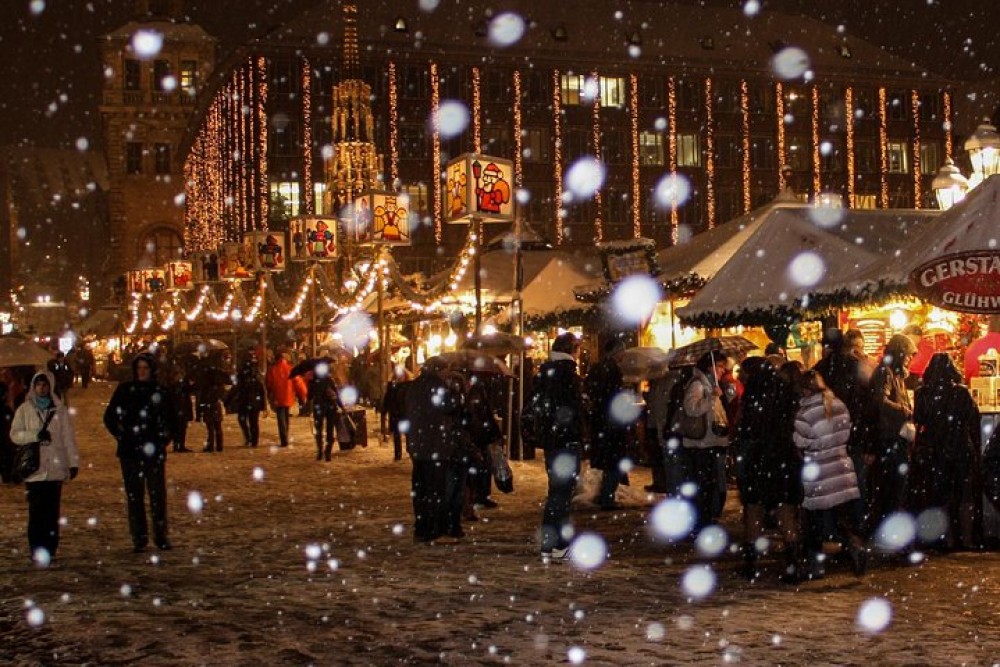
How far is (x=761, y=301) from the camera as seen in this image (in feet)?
45.6

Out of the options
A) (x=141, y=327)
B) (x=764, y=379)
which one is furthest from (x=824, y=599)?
(x=141, y=327)

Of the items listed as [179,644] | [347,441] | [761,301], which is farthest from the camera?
[347,441]

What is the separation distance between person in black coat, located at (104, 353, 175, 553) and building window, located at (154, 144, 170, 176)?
78.9 m

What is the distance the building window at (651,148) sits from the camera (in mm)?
66375

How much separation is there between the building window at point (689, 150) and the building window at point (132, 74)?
1577 inches

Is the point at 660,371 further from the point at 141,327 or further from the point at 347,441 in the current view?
the point at 141,327

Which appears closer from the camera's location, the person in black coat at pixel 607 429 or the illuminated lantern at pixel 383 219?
the person in black coat at pixel 607 429

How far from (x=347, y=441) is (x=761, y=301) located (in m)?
9.14

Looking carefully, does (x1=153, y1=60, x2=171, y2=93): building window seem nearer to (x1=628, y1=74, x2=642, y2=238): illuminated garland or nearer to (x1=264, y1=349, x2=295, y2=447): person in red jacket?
(x1=628, y1=74, x2=642, y2=238): illuminated garland

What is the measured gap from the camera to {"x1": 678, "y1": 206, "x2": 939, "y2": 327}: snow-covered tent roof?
13.6m

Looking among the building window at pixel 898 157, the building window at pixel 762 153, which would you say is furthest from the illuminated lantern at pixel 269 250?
the building window at pixel 898 157

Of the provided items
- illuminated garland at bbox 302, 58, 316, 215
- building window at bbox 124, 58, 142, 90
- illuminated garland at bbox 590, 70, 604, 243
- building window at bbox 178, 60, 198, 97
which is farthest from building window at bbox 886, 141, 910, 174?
building window at bbox 124, 58, 142, 90

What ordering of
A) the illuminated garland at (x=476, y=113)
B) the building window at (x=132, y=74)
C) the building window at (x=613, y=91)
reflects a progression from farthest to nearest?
1. the building window at (x=132, y=74)
2. the building window at (x=613, y=91)
3. the illuminated garland at (x=476, y=113)

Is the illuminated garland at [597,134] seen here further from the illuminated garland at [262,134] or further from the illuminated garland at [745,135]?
A: the illuminated garland at [262,134]
